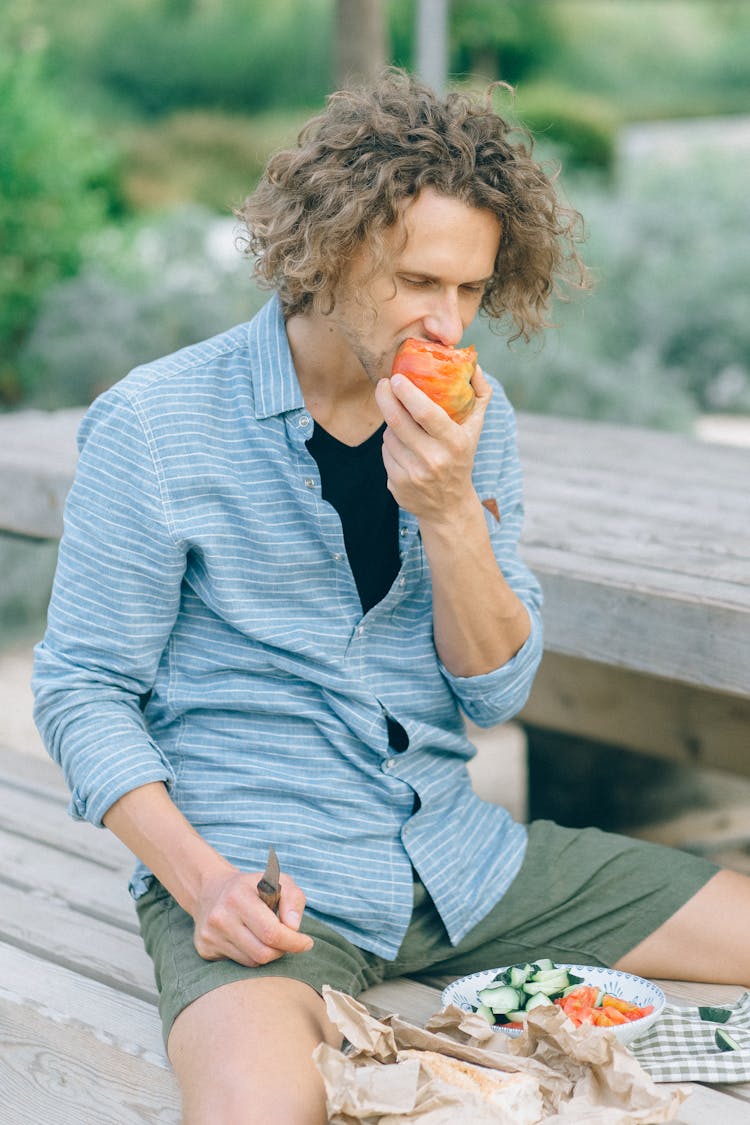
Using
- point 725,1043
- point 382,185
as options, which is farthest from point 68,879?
point 382,185

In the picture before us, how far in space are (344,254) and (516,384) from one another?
4.10m

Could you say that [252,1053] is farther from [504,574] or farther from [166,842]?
[504,574]

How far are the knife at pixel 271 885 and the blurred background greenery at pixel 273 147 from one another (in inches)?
100

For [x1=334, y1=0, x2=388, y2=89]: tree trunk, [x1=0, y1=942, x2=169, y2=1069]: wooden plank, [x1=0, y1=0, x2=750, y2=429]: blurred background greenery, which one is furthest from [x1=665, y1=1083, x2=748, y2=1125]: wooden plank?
[x1=334, y1=0, x2=388, y2=89]: tree trunk

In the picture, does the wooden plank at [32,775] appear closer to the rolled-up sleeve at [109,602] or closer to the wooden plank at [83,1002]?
the wooden plank at [83,1002]

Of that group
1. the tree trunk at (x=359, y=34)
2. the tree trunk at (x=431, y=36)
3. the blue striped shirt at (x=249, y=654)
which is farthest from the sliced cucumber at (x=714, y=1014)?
the tree trunk at (x=359, y=34)

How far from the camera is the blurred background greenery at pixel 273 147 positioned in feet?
20.8

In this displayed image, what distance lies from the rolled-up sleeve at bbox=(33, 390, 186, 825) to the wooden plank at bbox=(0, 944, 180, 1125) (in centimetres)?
29

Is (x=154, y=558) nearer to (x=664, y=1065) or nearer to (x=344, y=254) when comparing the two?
(x=344, y=254)

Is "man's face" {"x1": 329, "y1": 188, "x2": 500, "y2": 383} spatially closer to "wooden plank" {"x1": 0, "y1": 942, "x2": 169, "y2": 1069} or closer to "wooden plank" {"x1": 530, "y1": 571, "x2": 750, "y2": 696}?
"wooden plank" {"x1": 530, "y1": 571, "x2": 750, "y2": 696}

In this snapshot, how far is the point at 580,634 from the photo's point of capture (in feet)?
8.42

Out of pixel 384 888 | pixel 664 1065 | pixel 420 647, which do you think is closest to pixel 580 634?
pixel 420 647

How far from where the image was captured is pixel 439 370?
5.84 ft

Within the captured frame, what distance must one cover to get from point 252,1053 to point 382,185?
3.56ft
